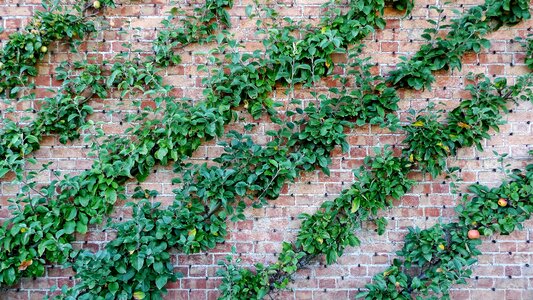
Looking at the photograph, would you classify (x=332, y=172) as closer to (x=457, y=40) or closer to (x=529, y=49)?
(x=457, y=40)

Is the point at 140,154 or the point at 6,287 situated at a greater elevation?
the point at 140,154

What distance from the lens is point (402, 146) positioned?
2.49m

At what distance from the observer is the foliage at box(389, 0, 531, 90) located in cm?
239

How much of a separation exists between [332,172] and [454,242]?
0.76 meters

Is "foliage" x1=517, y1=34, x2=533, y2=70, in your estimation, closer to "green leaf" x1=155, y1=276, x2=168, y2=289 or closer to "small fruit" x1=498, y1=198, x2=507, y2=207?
"small fruit" x1=498, y1=198, x2=507, y2=207

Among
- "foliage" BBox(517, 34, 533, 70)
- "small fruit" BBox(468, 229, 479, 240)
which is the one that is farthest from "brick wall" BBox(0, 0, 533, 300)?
"small fruit" BBox(468, 229, 479, 240)

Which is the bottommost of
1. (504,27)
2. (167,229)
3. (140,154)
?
(167,229)

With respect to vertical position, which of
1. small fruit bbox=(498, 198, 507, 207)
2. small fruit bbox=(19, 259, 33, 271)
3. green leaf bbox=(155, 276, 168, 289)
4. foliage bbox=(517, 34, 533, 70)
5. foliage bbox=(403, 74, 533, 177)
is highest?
foliage bbox=(517, 34, 533, 70)

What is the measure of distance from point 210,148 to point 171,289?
0.83 metres

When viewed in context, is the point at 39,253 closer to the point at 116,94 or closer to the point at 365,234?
the point at 116,94

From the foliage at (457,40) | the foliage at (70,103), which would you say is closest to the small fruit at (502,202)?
the foliage at (457,40)

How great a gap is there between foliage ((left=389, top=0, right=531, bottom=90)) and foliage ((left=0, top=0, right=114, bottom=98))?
1.70 meters

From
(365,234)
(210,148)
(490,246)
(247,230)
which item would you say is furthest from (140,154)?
(490,246)

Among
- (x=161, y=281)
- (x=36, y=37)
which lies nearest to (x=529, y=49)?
(x=161, y=281)
